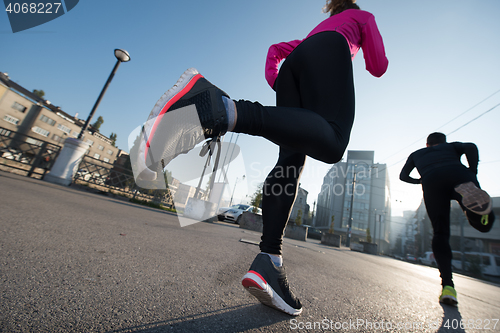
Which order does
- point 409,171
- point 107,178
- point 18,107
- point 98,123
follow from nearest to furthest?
point 409,171 → point 107,178 → point 18,107 → point 98,123

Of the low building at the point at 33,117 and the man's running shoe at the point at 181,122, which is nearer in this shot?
the man's running shoe at the point at 181,122

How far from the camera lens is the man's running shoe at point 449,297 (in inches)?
58.3

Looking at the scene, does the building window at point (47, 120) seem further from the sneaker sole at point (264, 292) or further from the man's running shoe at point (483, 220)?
the man's running shoe at point (483, 220)

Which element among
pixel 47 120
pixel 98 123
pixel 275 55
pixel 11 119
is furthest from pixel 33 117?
pixel 275 55

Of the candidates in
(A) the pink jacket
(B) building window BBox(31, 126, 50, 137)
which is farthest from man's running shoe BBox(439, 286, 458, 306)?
(B) building window BBox(31, 126, 50, 137)

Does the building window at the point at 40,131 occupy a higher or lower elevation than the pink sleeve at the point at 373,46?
higher

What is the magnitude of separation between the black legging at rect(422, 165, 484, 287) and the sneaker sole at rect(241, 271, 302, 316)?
5.27 ft

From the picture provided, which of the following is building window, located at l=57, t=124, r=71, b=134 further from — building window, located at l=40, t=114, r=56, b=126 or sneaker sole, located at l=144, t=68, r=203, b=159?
sneaker sole, located at l=144, t=68, r=203, b=159

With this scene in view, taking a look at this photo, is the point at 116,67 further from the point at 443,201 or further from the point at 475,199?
the point at 475,199

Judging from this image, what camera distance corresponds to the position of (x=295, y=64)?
1164mm

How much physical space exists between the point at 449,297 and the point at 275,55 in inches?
84.9

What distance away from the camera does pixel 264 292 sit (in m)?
0.82

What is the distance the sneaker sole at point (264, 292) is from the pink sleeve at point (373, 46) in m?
1.38

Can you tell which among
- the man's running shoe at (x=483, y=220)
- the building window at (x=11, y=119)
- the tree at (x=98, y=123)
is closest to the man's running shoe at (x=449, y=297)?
the man's running shoe at (x=483, y=220)
